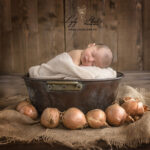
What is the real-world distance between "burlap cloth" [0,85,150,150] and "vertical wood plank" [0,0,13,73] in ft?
3.68

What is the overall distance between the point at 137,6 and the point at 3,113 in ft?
5.71

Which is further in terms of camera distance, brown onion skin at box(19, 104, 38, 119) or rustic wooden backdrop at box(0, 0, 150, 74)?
rustic wooden backdrop at box(0, 0, 150, 74)

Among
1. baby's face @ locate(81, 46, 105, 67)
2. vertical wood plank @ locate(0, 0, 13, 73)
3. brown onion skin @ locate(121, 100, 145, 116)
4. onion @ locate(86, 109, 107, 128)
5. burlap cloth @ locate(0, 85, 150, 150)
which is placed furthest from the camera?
vertical wood plank @ locate(0, 0, 13, 73)

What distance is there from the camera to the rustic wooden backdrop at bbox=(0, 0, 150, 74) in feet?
8.08

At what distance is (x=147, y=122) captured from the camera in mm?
1364

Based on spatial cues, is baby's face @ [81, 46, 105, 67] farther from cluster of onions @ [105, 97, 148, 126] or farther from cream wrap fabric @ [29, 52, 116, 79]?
cluster of onions @ [105, 97, 148, 126]

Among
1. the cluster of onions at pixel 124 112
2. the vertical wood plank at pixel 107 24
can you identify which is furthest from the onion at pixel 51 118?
the vertical wood plank at pixel 107 24

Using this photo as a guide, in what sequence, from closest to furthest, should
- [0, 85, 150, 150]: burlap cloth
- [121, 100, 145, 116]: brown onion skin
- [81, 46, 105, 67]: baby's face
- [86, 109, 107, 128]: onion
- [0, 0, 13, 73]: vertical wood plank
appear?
[0, 85, 150, 150]: burlap cloth → [86, 109, 107, 128]: onion → [121, 100, 145, 116]: brown onion skin → [81, 46, 105, 67]: baby's face → [0, 0, 13, 73]: vertical wood plank

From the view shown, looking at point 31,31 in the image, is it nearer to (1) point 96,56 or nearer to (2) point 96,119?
(1) point 96,56

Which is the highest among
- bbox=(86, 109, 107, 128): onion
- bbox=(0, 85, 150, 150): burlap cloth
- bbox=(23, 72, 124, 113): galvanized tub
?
bbox=(23, 72, 124, 113): galvanized tub

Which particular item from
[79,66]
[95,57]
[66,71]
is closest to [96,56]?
[95,57]

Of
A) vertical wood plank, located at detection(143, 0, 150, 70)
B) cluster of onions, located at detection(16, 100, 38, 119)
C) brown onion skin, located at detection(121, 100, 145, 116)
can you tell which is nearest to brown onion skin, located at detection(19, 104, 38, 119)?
cluster of onions, located at detection(16, 100, 38, 119)

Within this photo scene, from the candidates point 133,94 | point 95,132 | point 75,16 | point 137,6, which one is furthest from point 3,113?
point 137,6

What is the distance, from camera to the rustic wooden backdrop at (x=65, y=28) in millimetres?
2463
